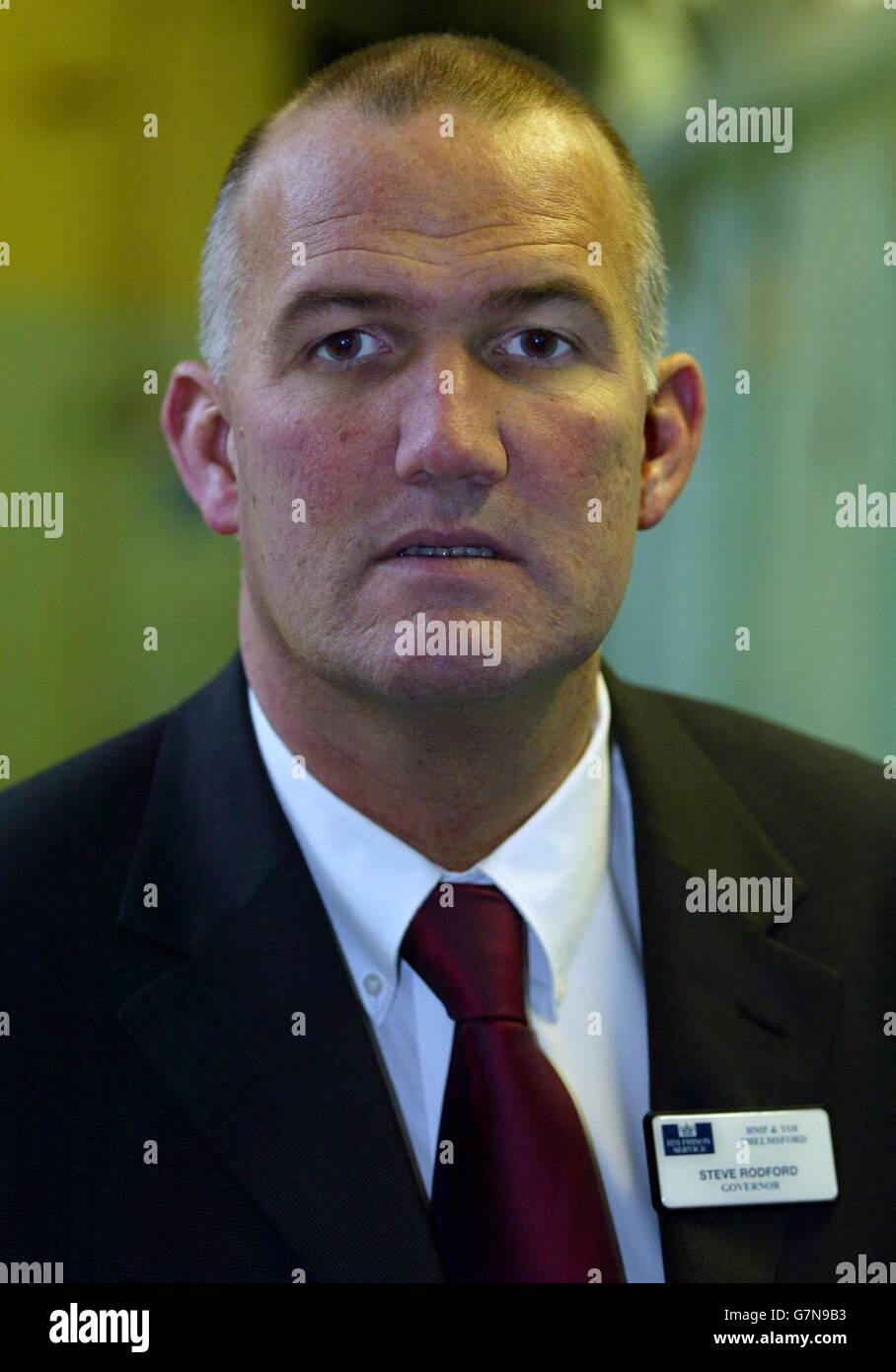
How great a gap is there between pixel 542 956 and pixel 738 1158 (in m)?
0.28

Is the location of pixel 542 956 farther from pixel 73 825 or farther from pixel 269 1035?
pixel 73 825

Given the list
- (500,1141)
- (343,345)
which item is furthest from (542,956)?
(343,345)

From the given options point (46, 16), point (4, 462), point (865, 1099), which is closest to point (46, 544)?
point (4, 462)

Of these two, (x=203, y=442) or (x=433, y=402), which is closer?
(x=433, y=402)

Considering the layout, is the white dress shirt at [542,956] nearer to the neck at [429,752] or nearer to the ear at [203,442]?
the neck at [429,752]

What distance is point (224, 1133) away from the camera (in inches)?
51.6

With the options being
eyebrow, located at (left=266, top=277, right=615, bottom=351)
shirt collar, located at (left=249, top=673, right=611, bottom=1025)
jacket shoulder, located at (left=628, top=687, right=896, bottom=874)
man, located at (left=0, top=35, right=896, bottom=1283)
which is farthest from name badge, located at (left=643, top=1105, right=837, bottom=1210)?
eyebrow, located at (left=266, top=277, right=615, bottom=351)

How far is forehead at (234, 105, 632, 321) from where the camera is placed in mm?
1385

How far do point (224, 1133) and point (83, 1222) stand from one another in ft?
0.49

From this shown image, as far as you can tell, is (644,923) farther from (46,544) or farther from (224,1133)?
(46,544)

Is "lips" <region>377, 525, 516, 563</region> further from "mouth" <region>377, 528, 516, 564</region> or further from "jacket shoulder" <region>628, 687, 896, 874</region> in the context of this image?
"jacket shoulder" <region>628, 687, 896, 874</region>

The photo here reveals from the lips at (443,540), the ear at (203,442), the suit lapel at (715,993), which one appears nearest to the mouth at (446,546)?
the lips at (443,540)

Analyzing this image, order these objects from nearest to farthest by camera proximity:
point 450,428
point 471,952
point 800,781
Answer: point 450,428 → point 471,952 → point 800,781

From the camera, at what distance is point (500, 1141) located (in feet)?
4.48
